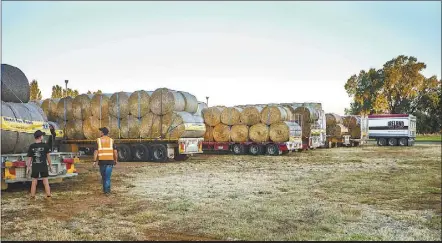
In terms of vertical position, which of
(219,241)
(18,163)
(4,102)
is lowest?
(219,241)

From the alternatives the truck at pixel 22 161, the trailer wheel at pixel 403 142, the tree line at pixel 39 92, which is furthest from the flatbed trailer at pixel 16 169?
the tree line at pixel 39 92

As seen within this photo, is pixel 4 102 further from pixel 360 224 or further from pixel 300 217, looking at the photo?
pixel 360 224

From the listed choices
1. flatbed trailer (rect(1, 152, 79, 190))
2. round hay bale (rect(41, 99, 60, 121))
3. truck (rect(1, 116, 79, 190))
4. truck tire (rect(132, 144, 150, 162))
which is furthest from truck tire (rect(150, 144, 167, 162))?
flatbed trailer (rect(1, 152, 79, 190))

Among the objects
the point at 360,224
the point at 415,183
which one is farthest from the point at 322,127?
the point at 360,224

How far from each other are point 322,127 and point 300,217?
971 inches

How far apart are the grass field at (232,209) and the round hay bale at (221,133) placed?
1235cm

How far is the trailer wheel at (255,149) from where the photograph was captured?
25.8 metres

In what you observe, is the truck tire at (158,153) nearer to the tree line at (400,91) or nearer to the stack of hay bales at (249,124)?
the stack of hay bales at (249,124)

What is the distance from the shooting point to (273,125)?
2552 centimetres

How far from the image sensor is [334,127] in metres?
37.6

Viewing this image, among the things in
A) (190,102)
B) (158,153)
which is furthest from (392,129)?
(158,153)

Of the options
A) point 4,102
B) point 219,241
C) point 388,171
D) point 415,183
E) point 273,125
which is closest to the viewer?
point 219,241

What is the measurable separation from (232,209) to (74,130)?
1637cm

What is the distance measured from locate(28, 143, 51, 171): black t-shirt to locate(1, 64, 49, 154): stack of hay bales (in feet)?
4.62
